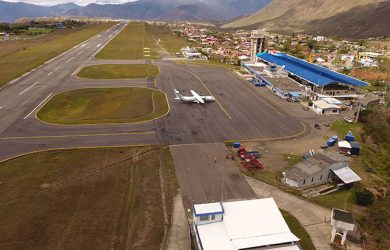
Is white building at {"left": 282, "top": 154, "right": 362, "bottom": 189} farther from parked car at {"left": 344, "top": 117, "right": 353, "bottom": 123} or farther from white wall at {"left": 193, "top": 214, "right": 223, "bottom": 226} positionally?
parked car at {"left": 344, "top": 117, "right": 353, "bottom": 123}

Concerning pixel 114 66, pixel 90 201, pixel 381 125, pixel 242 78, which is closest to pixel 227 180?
pixel 90 201

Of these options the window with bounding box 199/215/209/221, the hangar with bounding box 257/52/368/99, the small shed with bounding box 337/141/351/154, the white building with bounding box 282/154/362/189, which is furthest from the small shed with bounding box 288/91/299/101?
the window with bounding box 199/215/209/221

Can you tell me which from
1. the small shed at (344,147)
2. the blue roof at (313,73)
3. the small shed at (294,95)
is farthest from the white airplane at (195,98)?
the small shed at (344,147)

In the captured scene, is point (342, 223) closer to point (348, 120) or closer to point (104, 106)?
point (348, 120)

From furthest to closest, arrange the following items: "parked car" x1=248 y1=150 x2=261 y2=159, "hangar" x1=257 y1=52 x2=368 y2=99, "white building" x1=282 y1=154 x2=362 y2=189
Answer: "hangar" x1=257 y1=52 x2=368 y2=99 → "parked car" x1=248 y1=150 x2=261 y2=159 → "white building" x1=282 y1=154 x2=362 y2=189

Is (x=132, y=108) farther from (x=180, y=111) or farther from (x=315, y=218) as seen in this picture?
(x=315, y=218)

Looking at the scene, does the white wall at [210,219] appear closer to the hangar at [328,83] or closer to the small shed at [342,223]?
the small shed at [342,223]
